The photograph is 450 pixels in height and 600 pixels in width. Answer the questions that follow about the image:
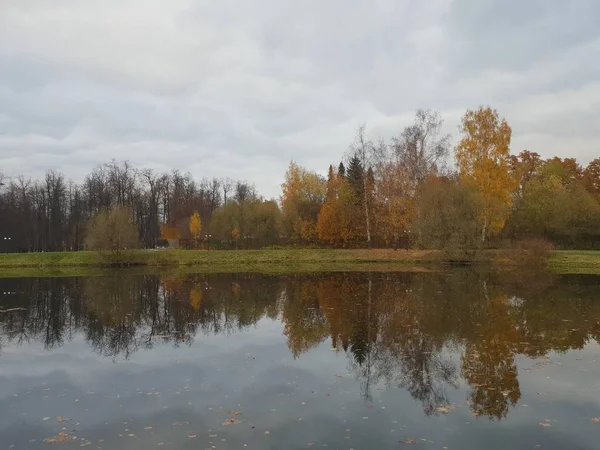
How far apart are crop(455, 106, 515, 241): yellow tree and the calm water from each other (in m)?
21.8

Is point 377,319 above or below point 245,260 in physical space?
below

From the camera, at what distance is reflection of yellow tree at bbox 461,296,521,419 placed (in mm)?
9023

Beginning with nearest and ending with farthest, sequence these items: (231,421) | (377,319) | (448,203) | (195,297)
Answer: (231,421), (377,319), (195,297), (448,203)

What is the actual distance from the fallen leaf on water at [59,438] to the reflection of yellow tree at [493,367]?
6.89 meters

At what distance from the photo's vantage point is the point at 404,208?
49.7m

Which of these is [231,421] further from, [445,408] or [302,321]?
[302,321]

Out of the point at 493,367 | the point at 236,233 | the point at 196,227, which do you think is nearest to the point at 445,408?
the point at 493,367

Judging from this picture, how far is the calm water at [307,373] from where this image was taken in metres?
7.84

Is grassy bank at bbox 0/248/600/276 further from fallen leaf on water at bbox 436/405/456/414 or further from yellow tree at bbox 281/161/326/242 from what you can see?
fallen leaf on water at bbox 436/405/456/414

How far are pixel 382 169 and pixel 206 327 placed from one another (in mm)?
38569

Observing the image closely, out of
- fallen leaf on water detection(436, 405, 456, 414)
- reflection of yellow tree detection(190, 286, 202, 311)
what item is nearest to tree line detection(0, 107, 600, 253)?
reflection of yellow tree detection(190, 286, 202, 311)

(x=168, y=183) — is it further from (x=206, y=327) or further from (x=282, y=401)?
(x=282, y=401)

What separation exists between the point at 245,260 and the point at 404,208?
17247mm

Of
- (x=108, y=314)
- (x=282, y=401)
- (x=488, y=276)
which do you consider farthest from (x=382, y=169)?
(x=282, y=401)
